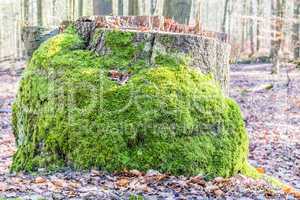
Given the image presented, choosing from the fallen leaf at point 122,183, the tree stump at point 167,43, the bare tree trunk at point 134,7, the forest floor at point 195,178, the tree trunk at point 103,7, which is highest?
the tree trunk at point 103,7

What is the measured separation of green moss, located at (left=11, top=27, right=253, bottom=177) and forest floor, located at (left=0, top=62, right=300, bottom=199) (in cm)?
21

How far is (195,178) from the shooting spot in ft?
14.5

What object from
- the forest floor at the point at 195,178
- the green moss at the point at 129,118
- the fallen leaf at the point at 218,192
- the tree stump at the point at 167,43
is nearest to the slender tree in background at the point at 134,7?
the forest floor at the point at 195,178

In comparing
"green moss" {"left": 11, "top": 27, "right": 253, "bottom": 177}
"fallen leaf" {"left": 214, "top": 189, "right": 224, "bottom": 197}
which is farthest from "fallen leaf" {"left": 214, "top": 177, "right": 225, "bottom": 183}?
"fallen leaf" {"left": 214, "top": 189, "right": 224, "bottom": 197}

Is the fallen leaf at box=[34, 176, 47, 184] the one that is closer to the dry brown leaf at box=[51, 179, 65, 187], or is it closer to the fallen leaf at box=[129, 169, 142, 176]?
the dry brown leaf at box=[51, 179, 65, 187]

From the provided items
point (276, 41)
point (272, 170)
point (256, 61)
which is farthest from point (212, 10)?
point (272, 170)

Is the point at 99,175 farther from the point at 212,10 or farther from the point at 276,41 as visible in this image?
the point at 212,10

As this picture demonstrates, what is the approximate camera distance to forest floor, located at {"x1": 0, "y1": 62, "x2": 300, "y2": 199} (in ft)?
12.8

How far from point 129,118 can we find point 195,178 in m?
0.95

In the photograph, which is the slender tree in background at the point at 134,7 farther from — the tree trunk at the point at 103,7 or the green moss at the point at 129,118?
the green moss at the point at 129,118

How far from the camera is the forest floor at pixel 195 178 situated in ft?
12.8

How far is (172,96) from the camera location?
15.6 ft

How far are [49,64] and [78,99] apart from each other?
687 mm

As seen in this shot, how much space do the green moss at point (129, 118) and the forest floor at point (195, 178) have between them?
0.21m
